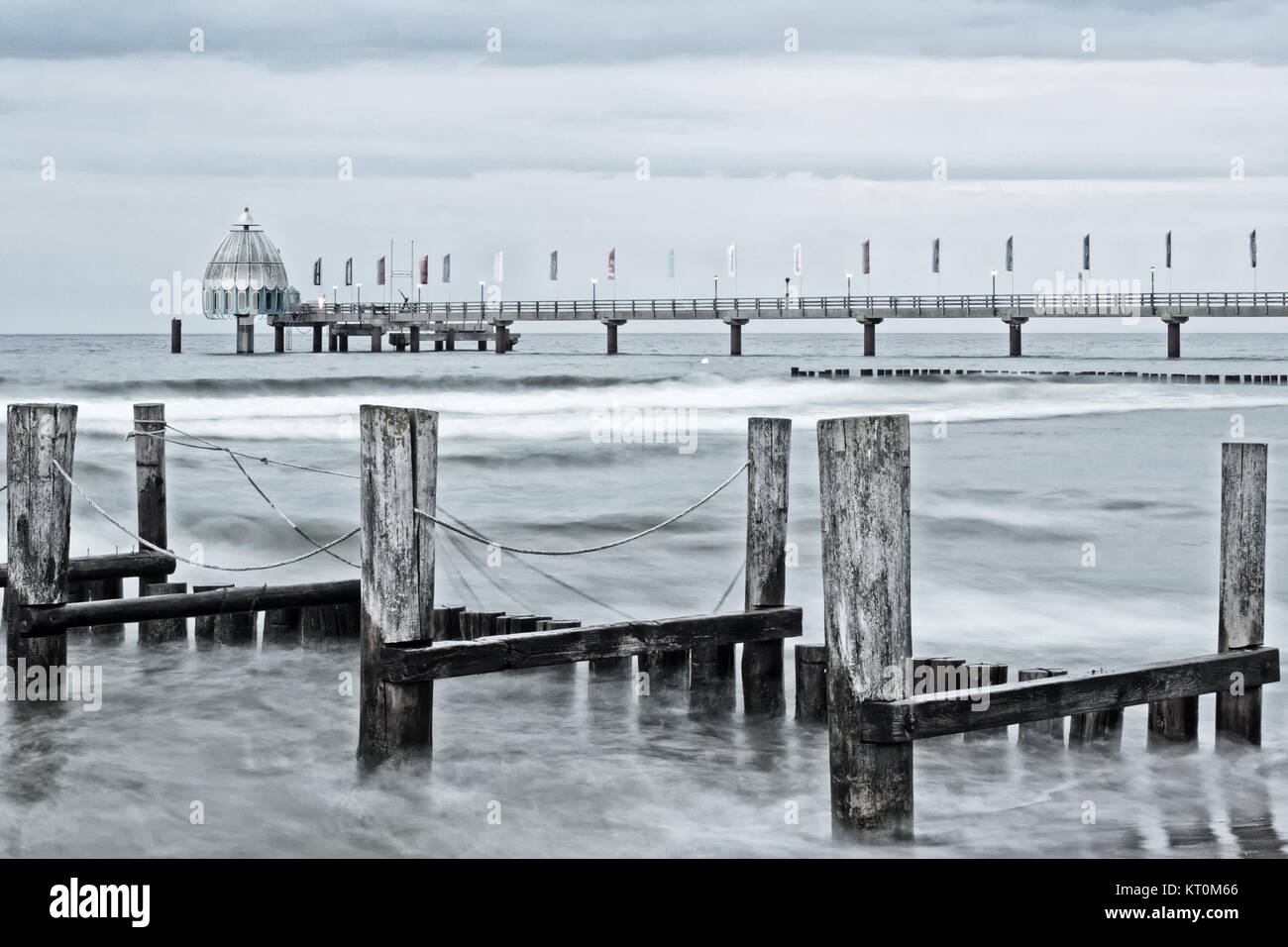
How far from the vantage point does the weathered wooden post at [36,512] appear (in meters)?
8.46

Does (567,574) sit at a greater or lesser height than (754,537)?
lesser

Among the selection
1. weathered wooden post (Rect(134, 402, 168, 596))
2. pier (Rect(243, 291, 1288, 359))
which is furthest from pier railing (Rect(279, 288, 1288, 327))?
weathered wooden post (Rect(134, 402, 168, 596))

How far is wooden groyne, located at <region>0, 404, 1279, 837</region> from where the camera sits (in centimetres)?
598

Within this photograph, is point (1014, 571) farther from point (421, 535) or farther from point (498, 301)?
point (498, 301)

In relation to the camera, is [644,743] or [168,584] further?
[168,584]

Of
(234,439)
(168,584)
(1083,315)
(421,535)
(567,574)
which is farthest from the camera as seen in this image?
(1083,315)

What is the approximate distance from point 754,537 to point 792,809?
5.87 ft

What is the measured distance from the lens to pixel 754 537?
8.48m

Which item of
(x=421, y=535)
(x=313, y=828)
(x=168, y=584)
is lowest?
(x=313, y=828)

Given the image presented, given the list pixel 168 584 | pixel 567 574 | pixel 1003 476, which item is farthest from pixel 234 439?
pixel 168 584

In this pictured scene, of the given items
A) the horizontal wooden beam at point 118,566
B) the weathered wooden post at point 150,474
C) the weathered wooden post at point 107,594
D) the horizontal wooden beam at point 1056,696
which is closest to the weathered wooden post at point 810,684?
A: the horizontal wooden beam at point 1056,696

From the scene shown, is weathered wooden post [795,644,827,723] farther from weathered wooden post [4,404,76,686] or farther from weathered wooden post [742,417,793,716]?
weathered wooden post [4,404,76,686]

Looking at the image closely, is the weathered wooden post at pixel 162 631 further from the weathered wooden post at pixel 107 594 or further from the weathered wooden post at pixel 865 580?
the weathered wooden post at pixel 865 580

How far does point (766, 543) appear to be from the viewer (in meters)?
8.47
